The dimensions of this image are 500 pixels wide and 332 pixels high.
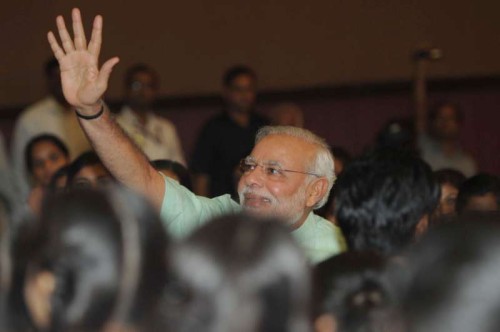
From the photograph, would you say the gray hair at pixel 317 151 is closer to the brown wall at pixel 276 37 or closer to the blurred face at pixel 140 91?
the blurred face at pixel 140 91

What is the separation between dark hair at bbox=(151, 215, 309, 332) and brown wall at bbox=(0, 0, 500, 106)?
254 inches

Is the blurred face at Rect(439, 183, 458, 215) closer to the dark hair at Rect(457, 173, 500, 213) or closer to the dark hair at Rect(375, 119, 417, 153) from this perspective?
the dark hair at Rect(457, 173, 500, 213)

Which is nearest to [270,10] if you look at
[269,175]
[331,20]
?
[331,20]

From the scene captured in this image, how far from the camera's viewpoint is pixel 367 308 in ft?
7.47

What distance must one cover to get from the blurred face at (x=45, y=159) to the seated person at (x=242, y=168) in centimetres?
187

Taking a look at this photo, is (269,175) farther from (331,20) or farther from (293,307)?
(331,20)

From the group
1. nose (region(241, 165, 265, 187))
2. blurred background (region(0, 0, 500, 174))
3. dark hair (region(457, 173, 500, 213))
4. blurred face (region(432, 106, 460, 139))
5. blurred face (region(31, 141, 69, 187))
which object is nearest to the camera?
nose (region(241, 165, 265, 187))

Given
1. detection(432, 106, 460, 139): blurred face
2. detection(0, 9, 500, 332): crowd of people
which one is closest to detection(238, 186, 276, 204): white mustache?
detection(0, 9, 500, 332): crowd of people

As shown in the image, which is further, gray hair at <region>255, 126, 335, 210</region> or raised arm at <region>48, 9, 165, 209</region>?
gray hair at <region>255, 126, 335, 210</region>

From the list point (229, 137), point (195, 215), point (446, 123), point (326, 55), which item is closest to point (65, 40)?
point (195, 215)

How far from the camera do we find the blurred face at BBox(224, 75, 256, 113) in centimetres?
739

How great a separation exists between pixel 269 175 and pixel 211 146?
296cm

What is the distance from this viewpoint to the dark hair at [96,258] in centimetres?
202

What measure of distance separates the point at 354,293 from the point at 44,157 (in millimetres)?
3999
